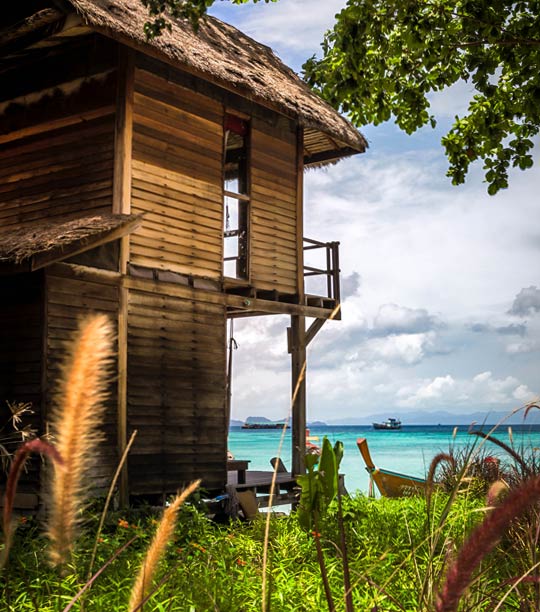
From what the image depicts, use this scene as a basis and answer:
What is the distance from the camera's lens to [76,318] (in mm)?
9984

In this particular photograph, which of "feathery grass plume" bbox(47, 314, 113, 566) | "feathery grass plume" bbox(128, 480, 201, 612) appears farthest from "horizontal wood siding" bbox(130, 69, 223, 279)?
"feathery grass plume" bbox(47, 314, 113, 566)

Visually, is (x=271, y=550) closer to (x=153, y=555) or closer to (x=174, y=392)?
(x=153, y=555)

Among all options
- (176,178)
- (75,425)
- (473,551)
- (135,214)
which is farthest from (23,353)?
(473,551)

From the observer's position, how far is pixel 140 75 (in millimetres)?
10961

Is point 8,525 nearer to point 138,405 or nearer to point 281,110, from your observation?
point 138,405

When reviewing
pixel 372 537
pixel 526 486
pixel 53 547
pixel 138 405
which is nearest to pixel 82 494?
pixel 53 547

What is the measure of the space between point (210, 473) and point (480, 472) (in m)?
4.00

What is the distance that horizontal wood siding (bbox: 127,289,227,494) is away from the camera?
10594 millimetres

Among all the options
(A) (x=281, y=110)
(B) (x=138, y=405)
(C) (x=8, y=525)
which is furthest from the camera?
(A) (x=281, y=110)

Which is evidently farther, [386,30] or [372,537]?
[386,30]

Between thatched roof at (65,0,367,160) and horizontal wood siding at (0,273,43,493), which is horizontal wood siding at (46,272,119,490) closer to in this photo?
horizontal wood siding at (0,273,43,493)

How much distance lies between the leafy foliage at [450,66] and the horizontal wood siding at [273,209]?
1.83 m

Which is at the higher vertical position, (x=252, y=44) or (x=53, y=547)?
(x=252, y=44)

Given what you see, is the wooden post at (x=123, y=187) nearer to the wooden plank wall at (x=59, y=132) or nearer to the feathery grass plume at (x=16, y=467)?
the wooden plank wall at (x=59, y=132)
